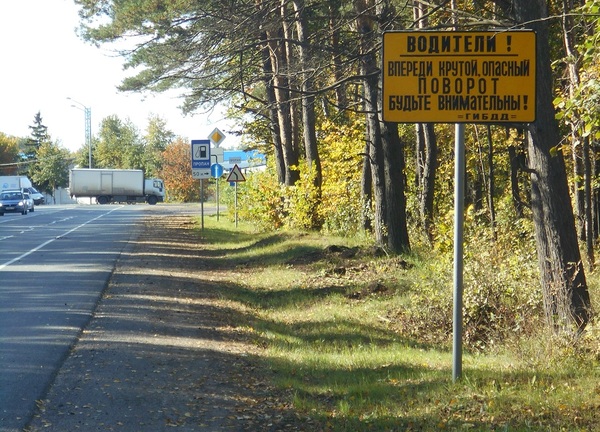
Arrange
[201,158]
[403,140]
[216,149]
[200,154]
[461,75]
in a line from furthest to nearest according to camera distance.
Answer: [216,149], [200,154], [201,158], [403,140], [461,75]

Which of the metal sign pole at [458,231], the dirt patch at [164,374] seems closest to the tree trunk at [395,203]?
the dirt patch at [164,374]

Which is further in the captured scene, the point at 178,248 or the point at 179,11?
the point at 178,248

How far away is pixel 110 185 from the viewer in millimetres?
87438

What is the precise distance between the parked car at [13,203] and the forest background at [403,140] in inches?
882

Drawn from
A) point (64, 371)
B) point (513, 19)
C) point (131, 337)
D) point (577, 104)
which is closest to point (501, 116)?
point (577, 104)

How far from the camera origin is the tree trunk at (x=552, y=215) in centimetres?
978

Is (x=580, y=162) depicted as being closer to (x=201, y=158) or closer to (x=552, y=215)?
(x=552, y=215)

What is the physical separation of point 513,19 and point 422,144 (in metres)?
15.3

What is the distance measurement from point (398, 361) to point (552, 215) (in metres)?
2.35

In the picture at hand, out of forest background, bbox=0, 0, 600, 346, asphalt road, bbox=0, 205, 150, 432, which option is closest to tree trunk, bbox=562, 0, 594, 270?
forest background, bbox=0, 0, 600, 346

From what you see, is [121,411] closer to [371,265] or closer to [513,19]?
[513,19]

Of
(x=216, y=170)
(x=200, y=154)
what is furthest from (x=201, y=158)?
(x=216, y=170)

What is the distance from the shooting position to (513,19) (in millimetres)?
10078

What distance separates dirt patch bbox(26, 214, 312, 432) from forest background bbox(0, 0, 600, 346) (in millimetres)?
3063
